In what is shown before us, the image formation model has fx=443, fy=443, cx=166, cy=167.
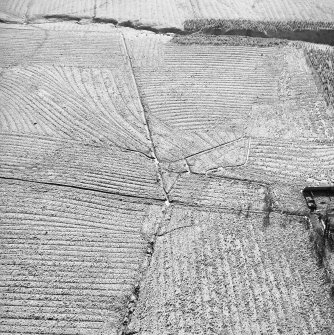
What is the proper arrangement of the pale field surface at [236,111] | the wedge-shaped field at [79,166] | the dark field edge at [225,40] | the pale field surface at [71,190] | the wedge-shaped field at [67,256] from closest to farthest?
1. the wedge-shaped field at [67,256]
2. the pale field surface at [71,190]
3. the wedge-shaped field at [79,166]
4. the pale field surface at [236,111]
5. the dark field edge at [225,40]

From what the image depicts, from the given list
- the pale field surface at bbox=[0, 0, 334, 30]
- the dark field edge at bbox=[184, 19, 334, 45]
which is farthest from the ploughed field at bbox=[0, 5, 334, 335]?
the pale field surface at bbox=[0, 0, 334, 30]

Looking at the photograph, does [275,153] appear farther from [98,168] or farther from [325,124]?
[98,168]

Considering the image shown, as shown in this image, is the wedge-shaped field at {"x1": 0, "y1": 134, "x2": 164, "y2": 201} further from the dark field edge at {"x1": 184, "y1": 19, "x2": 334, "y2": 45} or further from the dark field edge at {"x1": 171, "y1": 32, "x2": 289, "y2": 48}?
the dark field edge at {"x1": 184, "y1": 19, "x2": 334, "y2": 45}

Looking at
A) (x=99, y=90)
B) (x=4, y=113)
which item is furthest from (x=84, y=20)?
(x=4, y=113)

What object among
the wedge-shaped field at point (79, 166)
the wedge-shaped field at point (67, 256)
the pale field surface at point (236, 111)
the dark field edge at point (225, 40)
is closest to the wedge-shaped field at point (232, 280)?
the wedge-shaped field at point (67, 256)

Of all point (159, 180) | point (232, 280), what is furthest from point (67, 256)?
point (232, 280)

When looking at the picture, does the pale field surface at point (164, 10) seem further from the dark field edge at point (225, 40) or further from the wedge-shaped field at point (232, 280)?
the wedge-shaped field at point (232, 280)
